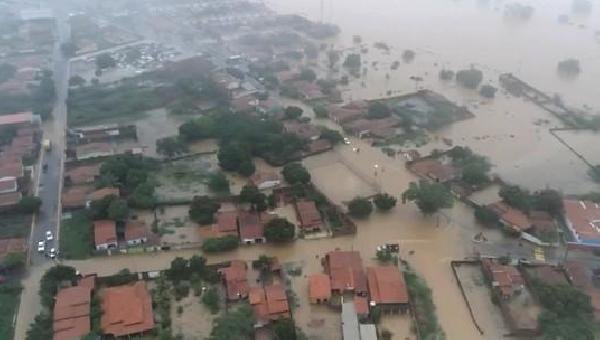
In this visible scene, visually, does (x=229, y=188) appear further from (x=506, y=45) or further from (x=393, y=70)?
(x=506, y=45)

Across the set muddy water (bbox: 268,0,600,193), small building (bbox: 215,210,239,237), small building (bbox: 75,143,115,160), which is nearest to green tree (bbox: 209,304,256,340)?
small building (bbox: 215,210,239,237)

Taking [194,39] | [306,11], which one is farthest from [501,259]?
[306,11]

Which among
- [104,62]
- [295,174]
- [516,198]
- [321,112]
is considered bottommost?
[516,198]

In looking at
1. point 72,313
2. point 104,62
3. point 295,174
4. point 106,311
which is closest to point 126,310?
point 106,311

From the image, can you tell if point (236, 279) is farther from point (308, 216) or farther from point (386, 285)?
point (386, 285)

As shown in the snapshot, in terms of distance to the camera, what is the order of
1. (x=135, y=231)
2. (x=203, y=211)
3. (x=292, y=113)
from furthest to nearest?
(x=292, y=113) → (x=203, y=211) → (x=135, y=231)
